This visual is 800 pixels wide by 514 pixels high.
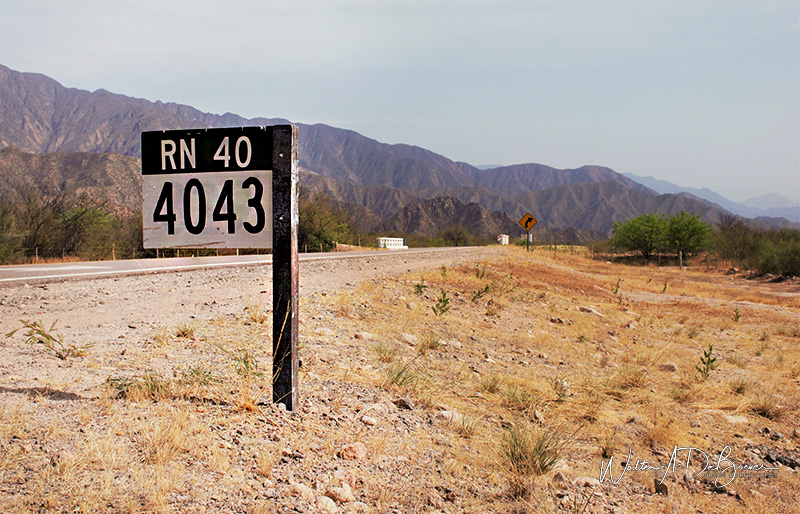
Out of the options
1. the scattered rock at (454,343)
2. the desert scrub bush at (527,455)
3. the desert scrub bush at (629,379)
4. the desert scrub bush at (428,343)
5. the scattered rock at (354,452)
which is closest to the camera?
the scattered rock at (354,452)

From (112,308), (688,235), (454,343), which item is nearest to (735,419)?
(454,343)

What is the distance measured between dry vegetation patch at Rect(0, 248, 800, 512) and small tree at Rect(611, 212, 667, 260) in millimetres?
43289

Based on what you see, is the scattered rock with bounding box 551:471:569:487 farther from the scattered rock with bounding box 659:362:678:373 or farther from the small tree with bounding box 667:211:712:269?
the small tree with bounding box 667:211:712:269

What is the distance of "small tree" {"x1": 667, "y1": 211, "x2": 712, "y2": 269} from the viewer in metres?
46.2

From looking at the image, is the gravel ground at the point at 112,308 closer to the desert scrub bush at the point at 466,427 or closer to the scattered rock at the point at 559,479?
the desert scrub bush at the point at 466,427

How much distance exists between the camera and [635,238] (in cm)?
5081

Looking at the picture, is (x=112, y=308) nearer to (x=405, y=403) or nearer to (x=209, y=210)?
(x=209, y=210)

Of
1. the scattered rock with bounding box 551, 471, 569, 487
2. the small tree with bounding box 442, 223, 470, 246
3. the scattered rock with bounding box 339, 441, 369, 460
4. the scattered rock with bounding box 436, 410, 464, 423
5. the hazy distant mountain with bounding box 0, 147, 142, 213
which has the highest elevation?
the hazy distant mountain with bounding box 0, 147, 142, 213

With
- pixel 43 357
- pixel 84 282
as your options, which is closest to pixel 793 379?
pixel 43 357

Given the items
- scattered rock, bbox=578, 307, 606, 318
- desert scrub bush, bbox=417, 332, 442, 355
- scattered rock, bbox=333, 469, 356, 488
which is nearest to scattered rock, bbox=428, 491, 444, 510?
scattered rock, bbox=333, 469, 356, 488

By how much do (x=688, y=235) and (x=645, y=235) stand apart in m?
3.82

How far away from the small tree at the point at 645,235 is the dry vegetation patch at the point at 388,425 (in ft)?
142

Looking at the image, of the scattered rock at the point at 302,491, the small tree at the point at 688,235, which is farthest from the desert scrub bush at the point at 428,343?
the small tree at the point at 688,235

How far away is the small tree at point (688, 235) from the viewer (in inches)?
1818
